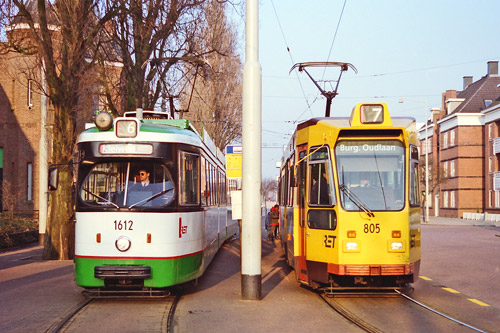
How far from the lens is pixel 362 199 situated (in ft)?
35.8

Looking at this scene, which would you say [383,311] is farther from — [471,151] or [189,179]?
[471,151]

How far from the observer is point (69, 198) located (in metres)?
18.0

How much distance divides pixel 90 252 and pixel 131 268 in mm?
732

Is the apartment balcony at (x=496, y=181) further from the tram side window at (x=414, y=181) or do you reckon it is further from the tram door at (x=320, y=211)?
the tram door at (x=320, y=211)

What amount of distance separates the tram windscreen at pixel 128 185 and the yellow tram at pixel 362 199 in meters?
2.60

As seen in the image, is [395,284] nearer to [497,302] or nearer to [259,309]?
[497,302]

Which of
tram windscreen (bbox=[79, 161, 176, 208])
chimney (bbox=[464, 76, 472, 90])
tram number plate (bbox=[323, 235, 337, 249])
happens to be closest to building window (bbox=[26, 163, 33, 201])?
tram windscreen (bbox=[79, 161, 176, 208])

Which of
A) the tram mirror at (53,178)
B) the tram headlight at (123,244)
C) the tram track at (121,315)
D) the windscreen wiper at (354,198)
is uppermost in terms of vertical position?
the tram mirror at (53,178)

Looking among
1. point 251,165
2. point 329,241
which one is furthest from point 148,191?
point 329,241

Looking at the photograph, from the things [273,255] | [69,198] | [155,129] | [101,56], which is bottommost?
[273,255]

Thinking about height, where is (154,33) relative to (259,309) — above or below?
above

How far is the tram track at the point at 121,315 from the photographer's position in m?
8.38

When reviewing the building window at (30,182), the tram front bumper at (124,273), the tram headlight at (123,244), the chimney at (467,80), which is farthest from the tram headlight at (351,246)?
the chimney at (467,80)

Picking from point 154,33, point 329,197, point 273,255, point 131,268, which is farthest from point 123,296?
point 154,33
